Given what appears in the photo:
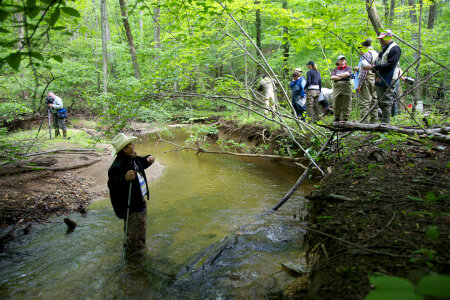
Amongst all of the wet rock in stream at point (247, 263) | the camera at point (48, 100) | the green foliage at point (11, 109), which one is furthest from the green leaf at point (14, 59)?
the camera at point (48, 100)

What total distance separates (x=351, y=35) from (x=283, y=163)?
5952mm

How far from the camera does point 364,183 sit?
3.08 meters

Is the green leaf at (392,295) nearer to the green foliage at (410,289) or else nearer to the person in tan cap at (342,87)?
the green foliage at (410,289)

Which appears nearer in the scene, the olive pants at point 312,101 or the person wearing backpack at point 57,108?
the olive pants at point 312,101


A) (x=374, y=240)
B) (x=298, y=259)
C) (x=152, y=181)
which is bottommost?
(x=152, y=181)

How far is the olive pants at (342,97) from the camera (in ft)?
23.5

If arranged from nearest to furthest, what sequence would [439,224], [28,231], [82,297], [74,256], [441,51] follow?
1. [439,224]
2. [82,297]
3. [74,256]
4. [28,231]
5. [441,51]

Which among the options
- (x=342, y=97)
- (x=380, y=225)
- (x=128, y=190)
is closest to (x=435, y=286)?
(x=380, y=225)

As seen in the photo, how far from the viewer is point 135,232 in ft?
14.4

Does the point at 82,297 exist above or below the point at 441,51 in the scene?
below

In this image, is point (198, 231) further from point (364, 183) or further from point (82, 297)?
point (364, 183)

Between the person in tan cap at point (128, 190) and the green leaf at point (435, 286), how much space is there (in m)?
3.76

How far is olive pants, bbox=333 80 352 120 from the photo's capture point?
715cm

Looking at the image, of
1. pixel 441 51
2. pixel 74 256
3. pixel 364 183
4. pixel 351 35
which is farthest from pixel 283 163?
pixel 441 51
